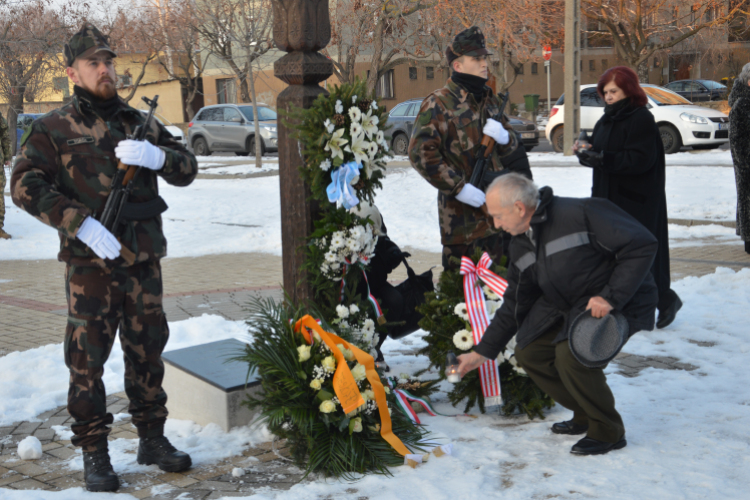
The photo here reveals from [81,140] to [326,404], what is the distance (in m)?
1.62

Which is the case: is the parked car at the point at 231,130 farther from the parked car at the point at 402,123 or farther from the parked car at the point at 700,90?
the parked car at the point at 700,90

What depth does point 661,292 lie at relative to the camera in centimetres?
559

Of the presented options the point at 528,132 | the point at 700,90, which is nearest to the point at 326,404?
the point at 528,132

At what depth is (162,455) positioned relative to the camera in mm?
3660

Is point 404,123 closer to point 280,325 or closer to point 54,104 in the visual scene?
point 280,325

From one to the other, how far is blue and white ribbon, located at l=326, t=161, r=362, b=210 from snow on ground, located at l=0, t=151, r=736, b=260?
563 cm

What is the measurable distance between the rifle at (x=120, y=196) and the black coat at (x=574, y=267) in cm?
174

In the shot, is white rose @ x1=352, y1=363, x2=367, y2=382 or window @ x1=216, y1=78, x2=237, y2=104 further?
window @ x1=216, y1=78, x2=237, y2=104

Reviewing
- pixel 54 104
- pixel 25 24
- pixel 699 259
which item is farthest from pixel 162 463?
pixel 54 104

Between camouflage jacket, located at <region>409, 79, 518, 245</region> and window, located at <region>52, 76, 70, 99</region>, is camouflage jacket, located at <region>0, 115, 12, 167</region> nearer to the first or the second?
camouflage jacket, located at <region>409, 79, 518, 245</region>

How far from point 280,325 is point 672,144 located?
14.1 m

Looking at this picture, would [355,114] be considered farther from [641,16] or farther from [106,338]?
[641,16]

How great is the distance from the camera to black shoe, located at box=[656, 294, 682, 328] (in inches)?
221

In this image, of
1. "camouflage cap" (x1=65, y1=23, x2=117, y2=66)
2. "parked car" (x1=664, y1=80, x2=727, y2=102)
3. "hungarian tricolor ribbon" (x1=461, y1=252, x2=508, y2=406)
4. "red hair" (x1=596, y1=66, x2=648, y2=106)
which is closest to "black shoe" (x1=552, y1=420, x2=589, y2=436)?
"hungarian tricolor ribbon" (x1=461, y1=252, x2=508, y2=406)
